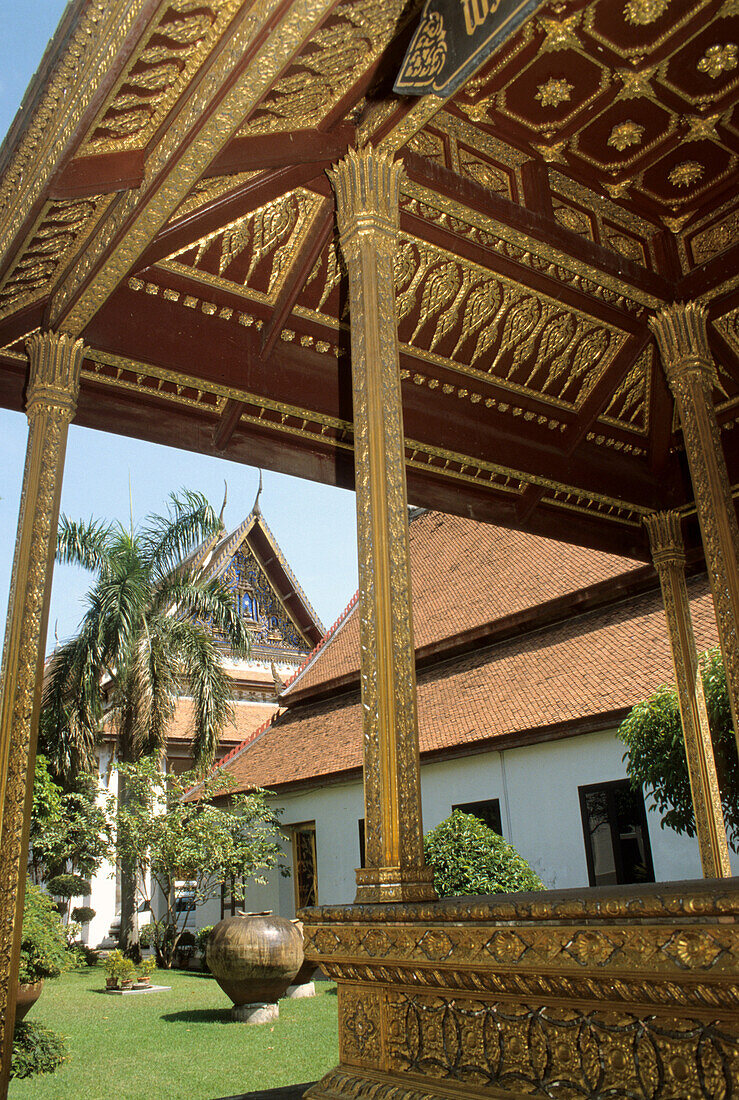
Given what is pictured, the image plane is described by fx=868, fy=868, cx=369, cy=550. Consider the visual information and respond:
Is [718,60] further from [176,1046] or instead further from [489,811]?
[489,811]

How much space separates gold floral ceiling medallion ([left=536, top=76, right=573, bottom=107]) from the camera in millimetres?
3996

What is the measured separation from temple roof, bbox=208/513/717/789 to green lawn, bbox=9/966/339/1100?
3751 mm

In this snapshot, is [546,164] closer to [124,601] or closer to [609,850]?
[609,850]

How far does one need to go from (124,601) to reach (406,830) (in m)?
12.3

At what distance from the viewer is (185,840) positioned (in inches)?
512

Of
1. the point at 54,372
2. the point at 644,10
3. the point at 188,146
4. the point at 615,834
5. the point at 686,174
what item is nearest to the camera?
the point at 188,146

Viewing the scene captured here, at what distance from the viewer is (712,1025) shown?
170cm

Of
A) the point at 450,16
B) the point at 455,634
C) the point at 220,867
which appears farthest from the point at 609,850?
the point at 450,16

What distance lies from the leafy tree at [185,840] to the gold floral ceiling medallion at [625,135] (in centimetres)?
1102

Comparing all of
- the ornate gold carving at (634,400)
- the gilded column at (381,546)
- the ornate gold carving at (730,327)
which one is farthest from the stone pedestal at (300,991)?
the gilded column at (381,546)

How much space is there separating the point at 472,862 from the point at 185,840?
22.2 feet

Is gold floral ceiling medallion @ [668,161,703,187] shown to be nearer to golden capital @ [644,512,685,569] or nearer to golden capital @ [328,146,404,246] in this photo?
golden capital @ [328,146,404,246]

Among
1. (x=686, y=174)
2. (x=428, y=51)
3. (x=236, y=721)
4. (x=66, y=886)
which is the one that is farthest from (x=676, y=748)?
(x=236, y=721)

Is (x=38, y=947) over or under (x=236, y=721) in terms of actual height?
under
